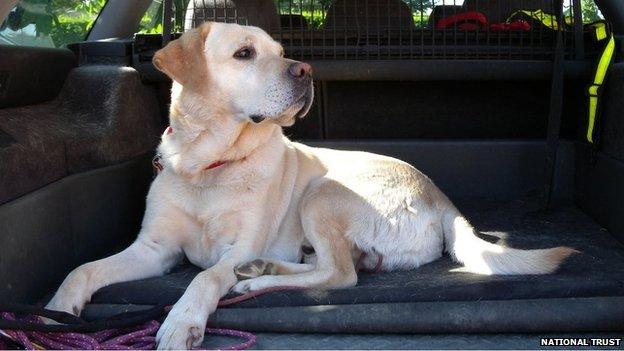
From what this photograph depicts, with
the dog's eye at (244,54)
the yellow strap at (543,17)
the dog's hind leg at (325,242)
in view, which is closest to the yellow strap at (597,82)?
the yellow strap at (543,17)

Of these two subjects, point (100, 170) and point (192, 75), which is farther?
point (100, 170)

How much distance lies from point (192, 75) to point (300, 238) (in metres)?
0.85

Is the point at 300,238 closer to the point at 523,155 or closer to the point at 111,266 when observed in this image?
the point at 111,266

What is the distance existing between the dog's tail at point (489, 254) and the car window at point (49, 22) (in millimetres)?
2066

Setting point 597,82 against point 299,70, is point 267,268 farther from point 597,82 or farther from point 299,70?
point 597,82

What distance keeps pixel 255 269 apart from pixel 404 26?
1.58 m

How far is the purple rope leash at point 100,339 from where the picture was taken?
6.96ft

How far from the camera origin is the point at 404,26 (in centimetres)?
370

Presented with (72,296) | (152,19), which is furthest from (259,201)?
(152,19)

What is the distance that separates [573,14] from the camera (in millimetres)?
3617

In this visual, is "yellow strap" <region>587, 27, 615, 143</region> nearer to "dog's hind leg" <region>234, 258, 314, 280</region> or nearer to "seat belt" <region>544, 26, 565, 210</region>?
"seat belt" <region>544, 26, 565, 210</region>

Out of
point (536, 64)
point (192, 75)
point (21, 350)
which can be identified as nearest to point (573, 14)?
point (536, 64)

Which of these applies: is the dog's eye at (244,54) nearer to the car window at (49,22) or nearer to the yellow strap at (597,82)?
the car window at (49,22)

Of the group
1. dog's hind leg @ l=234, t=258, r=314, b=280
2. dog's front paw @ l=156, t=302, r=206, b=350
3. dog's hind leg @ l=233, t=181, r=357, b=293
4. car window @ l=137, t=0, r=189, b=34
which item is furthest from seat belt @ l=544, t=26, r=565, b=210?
dog's front paw @ l=156, t=302, r=206, b=350
